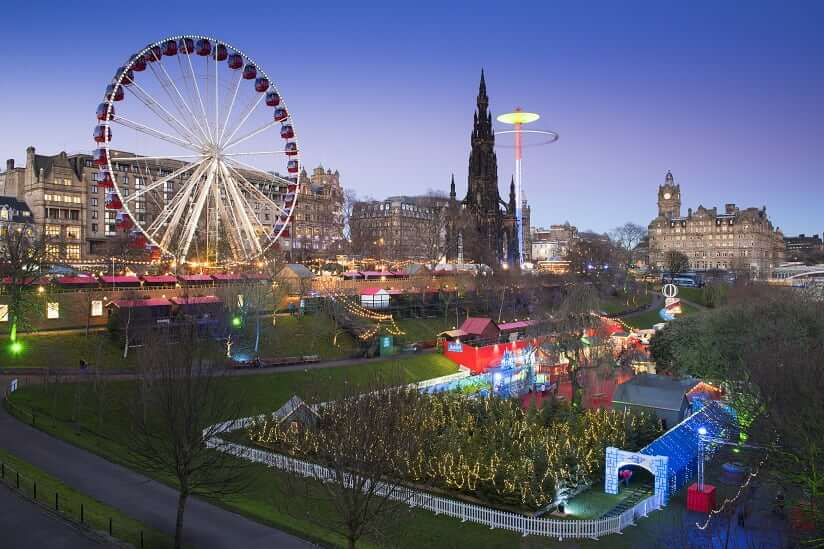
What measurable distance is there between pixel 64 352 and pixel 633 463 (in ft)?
111

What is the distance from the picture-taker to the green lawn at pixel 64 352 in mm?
37500

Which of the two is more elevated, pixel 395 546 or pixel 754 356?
pixel 754 356

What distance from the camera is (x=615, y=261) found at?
119m

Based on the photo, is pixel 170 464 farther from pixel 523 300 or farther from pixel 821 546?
pixel 523 300

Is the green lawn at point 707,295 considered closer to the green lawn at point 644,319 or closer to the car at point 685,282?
the green lawn at point 644,319

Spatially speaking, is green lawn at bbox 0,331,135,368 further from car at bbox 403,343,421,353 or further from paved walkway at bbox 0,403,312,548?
car at bbox 403,343,421,353

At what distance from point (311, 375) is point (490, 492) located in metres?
18.8

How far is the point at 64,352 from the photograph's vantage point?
39469mm

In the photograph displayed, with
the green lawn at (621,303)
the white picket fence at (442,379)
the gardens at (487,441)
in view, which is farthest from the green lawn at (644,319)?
the gardens at (487,441)

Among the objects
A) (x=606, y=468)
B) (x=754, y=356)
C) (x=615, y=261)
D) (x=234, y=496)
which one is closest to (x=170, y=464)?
(x=234, y=496)

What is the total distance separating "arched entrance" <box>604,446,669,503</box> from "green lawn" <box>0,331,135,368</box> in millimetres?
28288

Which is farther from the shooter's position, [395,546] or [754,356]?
[754,356]

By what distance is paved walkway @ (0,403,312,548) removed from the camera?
18.6 m

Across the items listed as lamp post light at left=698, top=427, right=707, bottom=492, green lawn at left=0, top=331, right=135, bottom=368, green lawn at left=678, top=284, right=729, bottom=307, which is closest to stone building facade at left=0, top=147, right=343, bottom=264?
green lawn at left=0, top=331, right=135, bottom=368
